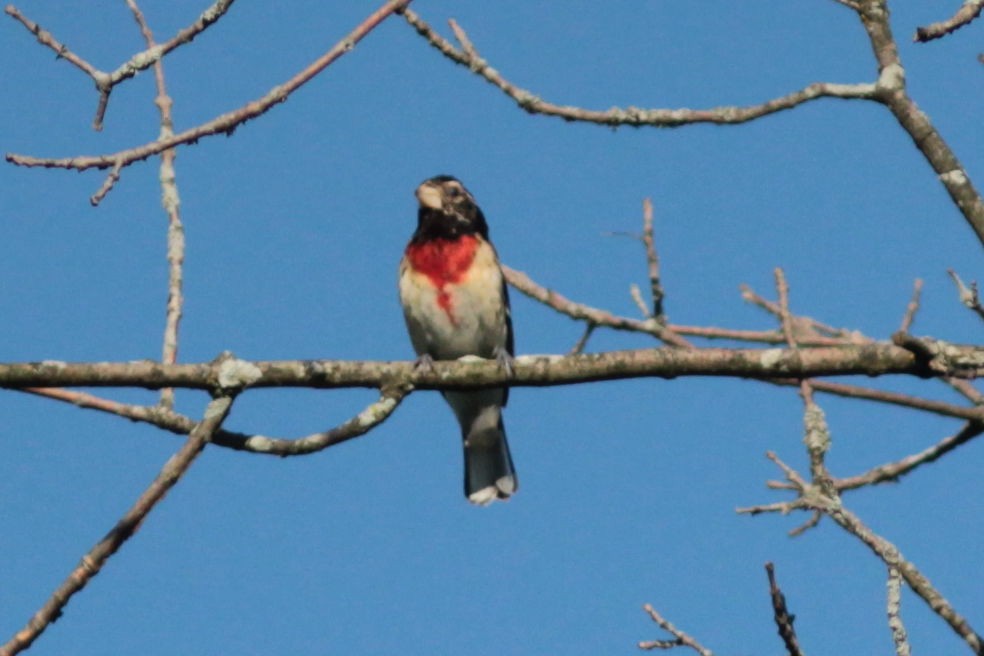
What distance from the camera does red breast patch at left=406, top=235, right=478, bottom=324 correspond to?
372 inches

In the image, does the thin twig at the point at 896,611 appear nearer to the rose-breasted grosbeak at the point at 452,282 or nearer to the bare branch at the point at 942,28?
the bare branch at the point at 942,28

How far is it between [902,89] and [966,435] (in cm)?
139

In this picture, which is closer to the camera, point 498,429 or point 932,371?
point 932,371

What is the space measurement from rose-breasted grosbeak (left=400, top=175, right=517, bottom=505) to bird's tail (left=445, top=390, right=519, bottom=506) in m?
0.89

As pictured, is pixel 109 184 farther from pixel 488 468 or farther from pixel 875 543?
pixel 488 468

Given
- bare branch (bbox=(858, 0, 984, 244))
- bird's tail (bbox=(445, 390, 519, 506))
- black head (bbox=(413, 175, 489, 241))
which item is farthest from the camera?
bird's tail (bbox=(445, 390, 519, 506))

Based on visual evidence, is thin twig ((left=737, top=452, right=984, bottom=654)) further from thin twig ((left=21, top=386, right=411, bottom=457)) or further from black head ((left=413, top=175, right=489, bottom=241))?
black head ((left=413, top=175, right=489, bottom=241))

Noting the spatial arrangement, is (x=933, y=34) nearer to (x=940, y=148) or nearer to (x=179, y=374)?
(x=940, y=148)

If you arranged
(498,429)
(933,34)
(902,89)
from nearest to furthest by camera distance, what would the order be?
(933,34), (902,89), (498,429)

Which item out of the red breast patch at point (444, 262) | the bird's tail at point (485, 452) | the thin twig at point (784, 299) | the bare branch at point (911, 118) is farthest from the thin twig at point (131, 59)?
the bird's tail at point (485, 452)

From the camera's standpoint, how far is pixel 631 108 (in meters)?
6.03

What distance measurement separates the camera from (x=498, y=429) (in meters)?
10.7

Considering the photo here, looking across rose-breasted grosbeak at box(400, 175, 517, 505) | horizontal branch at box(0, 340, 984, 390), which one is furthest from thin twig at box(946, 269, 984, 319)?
rose-breasted grosbeak at box(400, 175, 517, 505)

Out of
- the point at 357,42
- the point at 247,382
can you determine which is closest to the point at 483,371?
the point at 247,382
